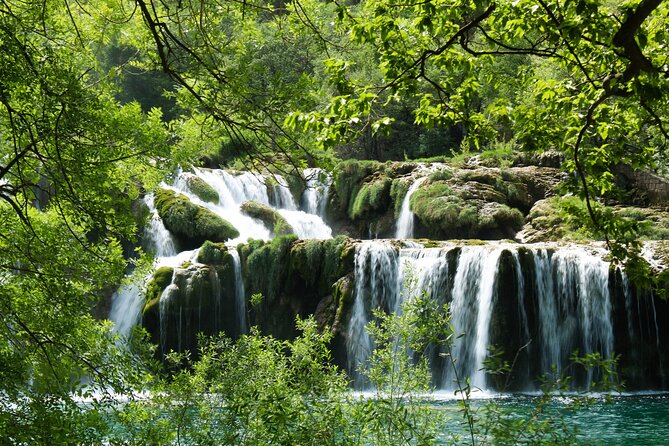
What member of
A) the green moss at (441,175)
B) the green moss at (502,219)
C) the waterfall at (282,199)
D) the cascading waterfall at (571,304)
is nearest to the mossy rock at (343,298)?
the cascading waterfall at (571,304)

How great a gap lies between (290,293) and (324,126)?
13.9m

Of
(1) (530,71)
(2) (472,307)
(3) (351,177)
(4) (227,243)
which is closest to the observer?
(1) (530,71)

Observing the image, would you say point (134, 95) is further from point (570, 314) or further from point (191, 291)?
point (570, 314)

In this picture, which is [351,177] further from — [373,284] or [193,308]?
[193,308]

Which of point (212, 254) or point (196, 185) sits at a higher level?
point (196, 185)

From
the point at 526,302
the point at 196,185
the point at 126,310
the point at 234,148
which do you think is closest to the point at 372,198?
the point at 196,185

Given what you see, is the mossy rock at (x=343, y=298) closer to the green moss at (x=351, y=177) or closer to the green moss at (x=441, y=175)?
the green moss at (x=441, y=175)

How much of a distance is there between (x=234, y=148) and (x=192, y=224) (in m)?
17.4

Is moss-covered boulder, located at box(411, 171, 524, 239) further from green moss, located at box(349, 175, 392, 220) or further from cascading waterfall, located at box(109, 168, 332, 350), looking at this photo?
cascading waterfall, located at box(109, 168, 332, 350)

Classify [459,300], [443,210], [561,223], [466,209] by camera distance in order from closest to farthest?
[459,300]
[561,223]
[466,209]
[443,210]

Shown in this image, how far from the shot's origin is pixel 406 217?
23438 millimetres

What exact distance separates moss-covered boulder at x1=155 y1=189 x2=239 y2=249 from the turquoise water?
32.7ft

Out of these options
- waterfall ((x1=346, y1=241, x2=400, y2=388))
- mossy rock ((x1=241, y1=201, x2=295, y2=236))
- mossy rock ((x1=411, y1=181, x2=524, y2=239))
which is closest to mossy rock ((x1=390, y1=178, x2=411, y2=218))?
mossy rock ((x1=411, y1=181, x2=524, y2=239))

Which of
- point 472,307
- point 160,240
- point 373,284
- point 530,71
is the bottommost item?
point 472,307
